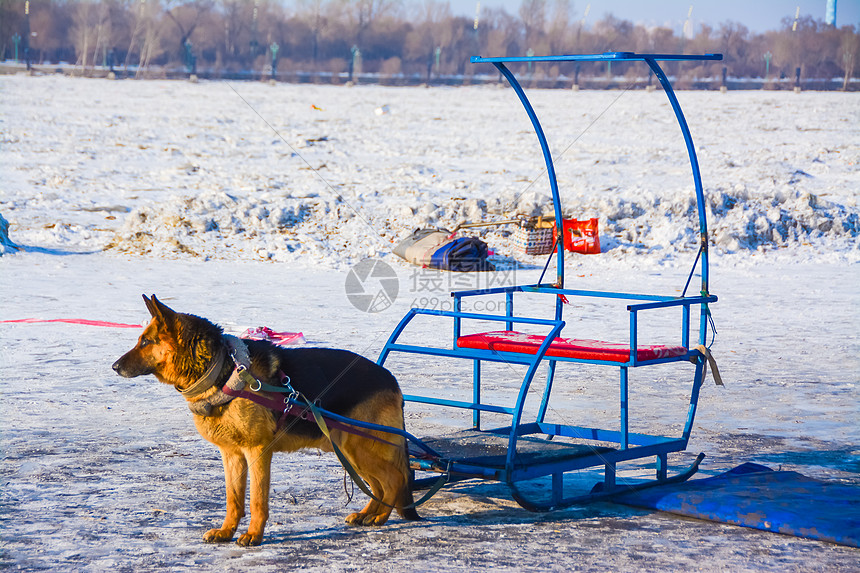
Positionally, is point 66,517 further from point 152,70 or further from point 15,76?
point 152,70

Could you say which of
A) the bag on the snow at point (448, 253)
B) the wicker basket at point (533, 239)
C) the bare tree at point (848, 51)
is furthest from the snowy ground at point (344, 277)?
the bare tree at point (848, 51)

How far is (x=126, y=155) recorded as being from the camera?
2395cm

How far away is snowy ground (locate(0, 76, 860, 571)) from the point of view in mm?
4488

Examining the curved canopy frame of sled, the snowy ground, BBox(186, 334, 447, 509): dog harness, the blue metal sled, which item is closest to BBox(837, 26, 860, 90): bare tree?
the snowy ground

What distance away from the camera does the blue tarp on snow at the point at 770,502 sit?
450 cm

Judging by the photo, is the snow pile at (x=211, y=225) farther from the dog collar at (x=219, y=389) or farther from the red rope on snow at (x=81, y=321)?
the dog collar at (x=219, y=389)

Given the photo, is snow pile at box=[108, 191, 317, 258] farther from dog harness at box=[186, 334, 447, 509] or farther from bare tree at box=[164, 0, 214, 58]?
bare tree at box=[164, 0, 214, 58]

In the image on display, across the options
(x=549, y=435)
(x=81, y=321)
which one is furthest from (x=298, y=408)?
(x=81, y=321)

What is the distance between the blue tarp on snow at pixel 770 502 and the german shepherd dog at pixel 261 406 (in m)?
1.32

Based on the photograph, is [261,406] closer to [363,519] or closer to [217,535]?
[217,535]

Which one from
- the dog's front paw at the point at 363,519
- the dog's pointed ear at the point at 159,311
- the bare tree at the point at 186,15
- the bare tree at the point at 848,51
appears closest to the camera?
the dog's pointed ear at the point at 159,311

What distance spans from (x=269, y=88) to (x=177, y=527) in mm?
42828

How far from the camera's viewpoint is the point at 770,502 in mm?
4793

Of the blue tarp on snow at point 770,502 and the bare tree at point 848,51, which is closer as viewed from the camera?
the blue tarp on snow at point 770,502
